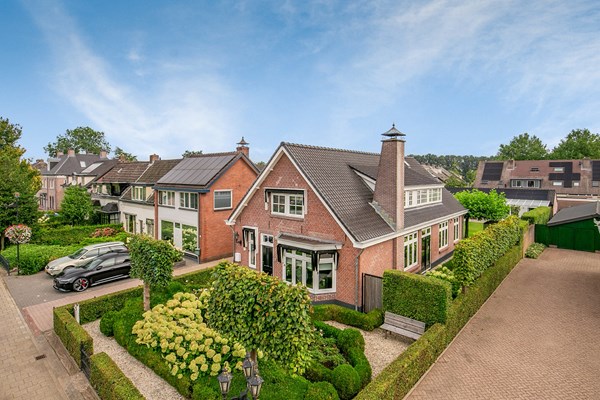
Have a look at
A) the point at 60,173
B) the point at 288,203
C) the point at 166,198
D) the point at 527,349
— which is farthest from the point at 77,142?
the point at 527,349

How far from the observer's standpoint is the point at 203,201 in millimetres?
24203

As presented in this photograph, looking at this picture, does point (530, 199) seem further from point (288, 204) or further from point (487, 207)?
point (288, 204)

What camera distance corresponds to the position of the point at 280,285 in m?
7.68

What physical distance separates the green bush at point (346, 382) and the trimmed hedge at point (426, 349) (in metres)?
0.72

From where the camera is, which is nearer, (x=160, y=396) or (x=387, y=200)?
(x=160, y=396)

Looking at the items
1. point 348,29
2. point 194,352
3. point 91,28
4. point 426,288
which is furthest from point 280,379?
point 91,28

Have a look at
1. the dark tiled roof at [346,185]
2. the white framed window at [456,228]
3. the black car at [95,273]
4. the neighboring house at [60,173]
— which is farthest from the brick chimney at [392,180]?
Result: the neighboring house at [60,173]

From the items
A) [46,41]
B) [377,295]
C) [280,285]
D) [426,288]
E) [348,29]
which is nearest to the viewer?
[280,285]

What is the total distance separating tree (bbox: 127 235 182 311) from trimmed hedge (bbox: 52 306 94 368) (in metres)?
2.67

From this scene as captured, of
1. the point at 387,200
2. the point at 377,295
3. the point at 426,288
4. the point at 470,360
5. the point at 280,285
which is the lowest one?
the point at 470,360

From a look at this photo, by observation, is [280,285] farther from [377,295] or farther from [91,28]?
[91,28]

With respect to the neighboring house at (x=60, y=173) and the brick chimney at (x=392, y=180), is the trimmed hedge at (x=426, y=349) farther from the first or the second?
the neighboring house at (x=60, y=173)

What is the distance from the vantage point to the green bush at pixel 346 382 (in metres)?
9.09

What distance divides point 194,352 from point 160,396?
1.58 meters
